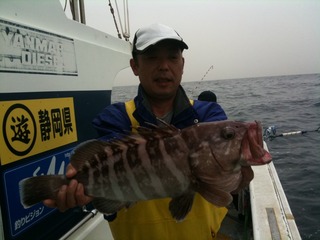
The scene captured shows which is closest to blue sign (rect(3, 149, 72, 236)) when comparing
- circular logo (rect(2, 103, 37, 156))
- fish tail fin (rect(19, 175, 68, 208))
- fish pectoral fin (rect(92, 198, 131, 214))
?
circular logo (rect(2, 103, 37, 156))

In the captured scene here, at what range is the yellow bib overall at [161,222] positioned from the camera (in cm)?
231

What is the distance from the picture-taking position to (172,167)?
70.0 inches

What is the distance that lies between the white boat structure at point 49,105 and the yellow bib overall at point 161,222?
80cm

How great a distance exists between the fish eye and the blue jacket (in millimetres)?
585

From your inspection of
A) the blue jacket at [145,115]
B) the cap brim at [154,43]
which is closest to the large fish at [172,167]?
the blue jacket at [145,115]

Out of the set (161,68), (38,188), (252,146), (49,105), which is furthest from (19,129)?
(252,146)

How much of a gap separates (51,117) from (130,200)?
1.24 m

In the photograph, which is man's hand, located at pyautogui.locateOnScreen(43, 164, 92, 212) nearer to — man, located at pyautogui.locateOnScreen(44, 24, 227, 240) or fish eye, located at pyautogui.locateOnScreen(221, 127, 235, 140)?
man, located at pyautogui.locateOnScreen(44, 24, 227, 240)

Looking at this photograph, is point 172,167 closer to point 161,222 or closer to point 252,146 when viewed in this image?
point 252,146

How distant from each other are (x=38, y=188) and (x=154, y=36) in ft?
4.38

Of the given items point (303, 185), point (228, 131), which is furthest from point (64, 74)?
point (303, 185)

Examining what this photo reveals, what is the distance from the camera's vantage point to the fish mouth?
5.65 feet

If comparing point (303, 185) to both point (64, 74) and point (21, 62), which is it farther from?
point (21, 62)

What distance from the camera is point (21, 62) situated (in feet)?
7.73
